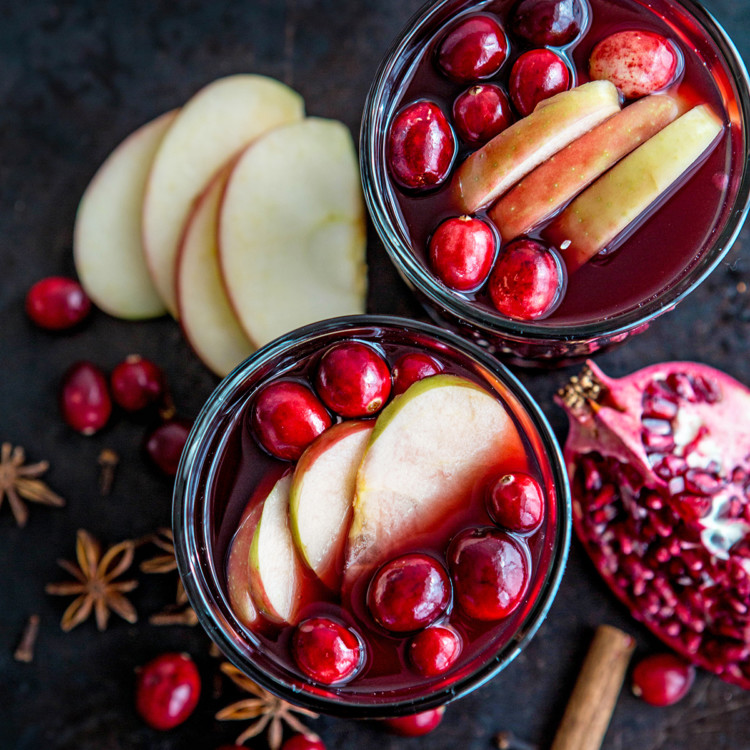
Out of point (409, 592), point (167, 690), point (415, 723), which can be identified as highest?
point (409, 592)

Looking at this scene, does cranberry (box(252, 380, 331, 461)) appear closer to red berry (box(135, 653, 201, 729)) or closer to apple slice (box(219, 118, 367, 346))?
apple slice (box(219, 118, 367, 346))

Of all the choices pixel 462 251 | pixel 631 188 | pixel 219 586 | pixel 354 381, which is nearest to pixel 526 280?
pixel 462 251

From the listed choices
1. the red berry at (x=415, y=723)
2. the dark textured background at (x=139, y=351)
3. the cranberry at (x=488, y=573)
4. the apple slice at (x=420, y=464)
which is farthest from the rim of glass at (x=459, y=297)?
the red berry at (x=415, y=723)

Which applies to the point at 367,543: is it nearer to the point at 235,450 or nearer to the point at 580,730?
the point at 235,450

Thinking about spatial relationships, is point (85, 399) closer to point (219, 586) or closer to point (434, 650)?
point (219, 586)

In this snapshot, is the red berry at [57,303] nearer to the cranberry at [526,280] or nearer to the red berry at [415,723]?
the cranberry at [526,280]
